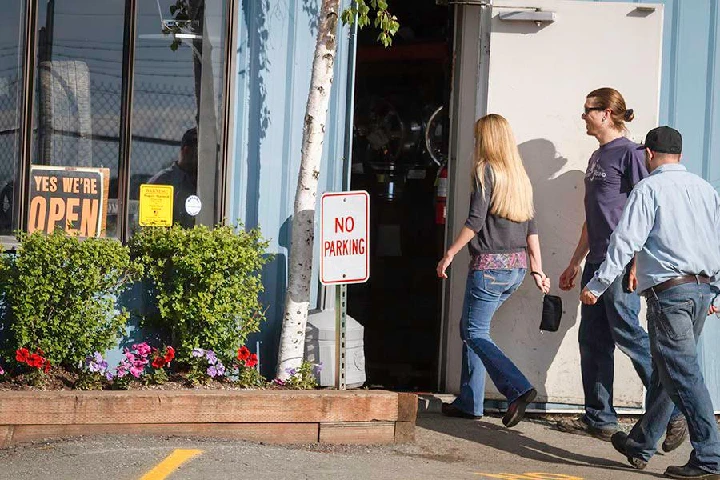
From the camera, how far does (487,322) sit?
7.64m

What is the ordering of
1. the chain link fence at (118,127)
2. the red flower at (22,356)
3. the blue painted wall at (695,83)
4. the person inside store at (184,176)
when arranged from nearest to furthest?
the red flower at (22,356) → the chain link fence at (118,127) → the person inside store at (184,176) → the blue painted wall at (695,83)

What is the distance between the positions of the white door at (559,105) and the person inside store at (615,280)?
1.23 feet

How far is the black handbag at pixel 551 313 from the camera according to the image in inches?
303

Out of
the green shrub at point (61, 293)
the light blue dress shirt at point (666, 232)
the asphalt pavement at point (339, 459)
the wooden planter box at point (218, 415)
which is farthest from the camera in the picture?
the green shrub at point (61, 293)

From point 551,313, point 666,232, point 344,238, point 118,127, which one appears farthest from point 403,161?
point 666,232

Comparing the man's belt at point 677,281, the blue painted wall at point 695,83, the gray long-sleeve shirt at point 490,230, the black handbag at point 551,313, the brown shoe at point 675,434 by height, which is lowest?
the brown shoe at point 675,434

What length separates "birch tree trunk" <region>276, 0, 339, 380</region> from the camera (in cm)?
743

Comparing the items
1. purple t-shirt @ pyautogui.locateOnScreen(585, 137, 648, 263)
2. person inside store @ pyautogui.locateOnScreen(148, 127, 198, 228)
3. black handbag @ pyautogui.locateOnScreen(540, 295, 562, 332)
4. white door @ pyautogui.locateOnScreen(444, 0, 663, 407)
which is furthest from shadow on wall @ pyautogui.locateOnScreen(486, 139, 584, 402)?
person inside store @ pyautogui.locateOnScreen(148, 127, 198, 228)

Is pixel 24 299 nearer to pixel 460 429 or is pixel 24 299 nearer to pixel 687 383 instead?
pixel 460 429

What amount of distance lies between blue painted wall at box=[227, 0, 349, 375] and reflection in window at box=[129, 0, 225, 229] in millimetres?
163

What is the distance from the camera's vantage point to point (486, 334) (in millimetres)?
7652

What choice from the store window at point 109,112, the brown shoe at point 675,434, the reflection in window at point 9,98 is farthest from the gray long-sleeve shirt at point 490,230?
the reflection in window at point 9,98

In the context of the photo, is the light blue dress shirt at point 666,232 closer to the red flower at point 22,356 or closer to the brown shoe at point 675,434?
the brown shoe at point 675,434

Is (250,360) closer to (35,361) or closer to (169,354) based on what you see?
(169,354)
